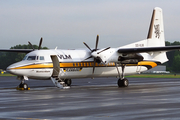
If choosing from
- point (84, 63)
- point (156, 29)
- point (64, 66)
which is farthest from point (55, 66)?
point (156, 29)

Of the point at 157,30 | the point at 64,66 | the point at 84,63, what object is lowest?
the point at 64,66

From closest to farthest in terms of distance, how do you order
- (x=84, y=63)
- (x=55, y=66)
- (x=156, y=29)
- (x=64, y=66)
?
1. (x=55, y=66)
2. (x=64, y=66)
3. (x=84, y=63)
4. (x=156, y=29)

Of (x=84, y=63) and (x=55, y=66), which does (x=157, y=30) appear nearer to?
(x=84, y=63)

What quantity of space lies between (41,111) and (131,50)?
16.2 meters

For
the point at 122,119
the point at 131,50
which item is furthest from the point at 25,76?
the point at 122,119

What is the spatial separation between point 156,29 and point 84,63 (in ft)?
32.9

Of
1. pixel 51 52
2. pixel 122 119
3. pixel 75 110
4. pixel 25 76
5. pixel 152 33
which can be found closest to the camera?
pixel 122 119

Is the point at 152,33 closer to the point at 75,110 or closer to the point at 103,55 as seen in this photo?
the point at 103,55

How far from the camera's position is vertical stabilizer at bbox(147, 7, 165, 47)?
1346 inches

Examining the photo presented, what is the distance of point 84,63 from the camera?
28906mm

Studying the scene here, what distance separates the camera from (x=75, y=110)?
13.5 meters

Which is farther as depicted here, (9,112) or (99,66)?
(99,66)

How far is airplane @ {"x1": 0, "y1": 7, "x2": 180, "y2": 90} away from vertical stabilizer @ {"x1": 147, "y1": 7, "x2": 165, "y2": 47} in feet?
5.23

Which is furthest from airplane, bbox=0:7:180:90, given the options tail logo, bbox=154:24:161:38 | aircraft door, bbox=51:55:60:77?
tail logo, bbox=154:24:161:38
